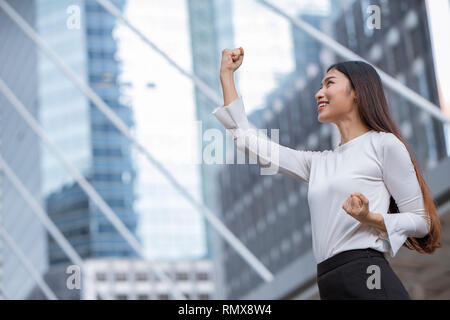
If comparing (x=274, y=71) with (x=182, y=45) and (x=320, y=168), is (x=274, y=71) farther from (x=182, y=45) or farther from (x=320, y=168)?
(x=320, y=168)

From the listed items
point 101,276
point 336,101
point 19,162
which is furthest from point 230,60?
point 19,162

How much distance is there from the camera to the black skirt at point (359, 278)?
2408 mm

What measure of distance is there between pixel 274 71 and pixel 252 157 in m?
97.3

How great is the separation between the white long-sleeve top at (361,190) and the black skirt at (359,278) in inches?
1.1

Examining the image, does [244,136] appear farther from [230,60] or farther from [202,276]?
[202,276]

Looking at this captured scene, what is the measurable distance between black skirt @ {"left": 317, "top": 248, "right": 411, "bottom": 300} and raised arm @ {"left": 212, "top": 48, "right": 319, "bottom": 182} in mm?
390

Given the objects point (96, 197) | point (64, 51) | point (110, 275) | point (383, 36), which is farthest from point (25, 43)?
point (96, 197)

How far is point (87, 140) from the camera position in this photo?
344 feet

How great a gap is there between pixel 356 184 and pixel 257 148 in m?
0.36

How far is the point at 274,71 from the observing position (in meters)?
99.5

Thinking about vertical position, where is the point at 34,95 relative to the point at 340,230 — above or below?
above

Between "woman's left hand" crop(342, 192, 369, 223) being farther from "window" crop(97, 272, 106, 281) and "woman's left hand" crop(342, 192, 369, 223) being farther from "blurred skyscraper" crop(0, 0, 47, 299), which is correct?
"blurred skyscraper" crop(0, 0, 47, 299)

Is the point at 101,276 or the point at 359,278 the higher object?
the point at 101,276
